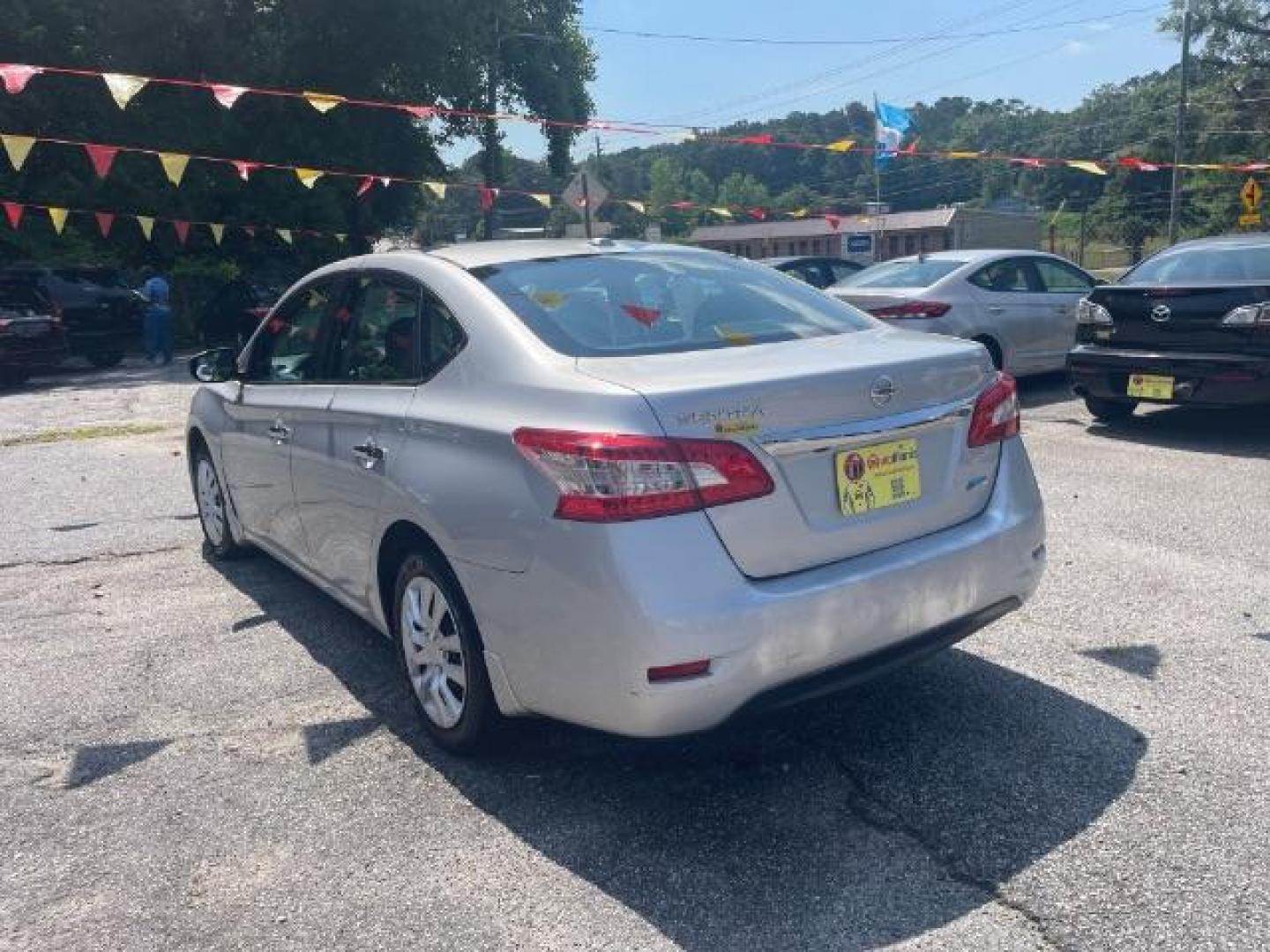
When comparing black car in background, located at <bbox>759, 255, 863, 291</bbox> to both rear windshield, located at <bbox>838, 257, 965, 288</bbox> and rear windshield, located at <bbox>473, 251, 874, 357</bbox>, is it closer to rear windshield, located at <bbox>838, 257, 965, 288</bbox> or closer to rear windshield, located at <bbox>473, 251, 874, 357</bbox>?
rear windshield, located at <bbox>838, 257, 965, 288</bbox>

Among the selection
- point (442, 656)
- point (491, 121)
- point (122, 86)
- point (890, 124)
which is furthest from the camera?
point (491, 121)

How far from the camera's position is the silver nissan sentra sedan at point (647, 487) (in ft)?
8.89

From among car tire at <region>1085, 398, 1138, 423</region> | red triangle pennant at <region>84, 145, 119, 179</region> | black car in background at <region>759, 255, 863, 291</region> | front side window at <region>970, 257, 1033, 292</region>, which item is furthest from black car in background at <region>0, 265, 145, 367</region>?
car tire at <region>1085, 398, 1138, 423</region>

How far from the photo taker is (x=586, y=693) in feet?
9.18

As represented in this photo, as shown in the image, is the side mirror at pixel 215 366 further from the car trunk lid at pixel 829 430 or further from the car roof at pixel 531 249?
the car trunk lid at pixel 829 430

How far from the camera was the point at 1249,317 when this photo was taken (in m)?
7.27

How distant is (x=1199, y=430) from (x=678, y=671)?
7215mm

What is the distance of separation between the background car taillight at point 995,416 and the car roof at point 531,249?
1296 millimetres

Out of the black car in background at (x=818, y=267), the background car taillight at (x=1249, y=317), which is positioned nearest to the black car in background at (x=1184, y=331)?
the background car taillight at (x=1249, y=317)

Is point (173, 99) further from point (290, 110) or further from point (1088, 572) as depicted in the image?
point (1088, 572)

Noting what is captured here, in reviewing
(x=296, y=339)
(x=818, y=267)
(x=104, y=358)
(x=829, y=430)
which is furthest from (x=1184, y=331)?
(x=104, y=358)

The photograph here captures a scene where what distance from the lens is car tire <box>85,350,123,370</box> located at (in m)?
19.4

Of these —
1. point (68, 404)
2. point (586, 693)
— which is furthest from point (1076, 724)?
point (68, 404)

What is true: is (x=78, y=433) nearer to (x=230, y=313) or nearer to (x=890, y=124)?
(x=230, y=313)
